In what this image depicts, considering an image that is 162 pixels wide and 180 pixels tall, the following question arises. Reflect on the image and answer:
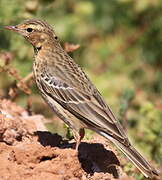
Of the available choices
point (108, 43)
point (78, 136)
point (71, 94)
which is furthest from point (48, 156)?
point (108, 43)

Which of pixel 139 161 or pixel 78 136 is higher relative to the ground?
pixel 78 136

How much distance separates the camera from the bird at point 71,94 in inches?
278

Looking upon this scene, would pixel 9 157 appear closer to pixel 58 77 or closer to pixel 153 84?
pixel 58 77

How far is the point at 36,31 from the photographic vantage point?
839cm

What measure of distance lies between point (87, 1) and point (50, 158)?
8752mm

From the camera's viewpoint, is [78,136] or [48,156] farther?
[78,136]

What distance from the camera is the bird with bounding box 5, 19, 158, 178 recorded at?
7.06 meters

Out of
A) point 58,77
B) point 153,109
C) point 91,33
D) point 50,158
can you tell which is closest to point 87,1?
point 91,33

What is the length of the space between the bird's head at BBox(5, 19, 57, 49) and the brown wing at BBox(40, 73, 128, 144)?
753 mm

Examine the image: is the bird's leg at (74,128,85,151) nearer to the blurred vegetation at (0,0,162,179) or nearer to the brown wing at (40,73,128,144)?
the brown wing at (40,73,128,144)

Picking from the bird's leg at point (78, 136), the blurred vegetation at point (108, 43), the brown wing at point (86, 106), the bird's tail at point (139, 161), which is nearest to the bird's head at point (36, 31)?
the brown wing at point (86, 106)

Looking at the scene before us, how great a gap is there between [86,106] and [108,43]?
24.8 feet

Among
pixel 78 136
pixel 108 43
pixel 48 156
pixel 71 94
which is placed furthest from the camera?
pixel 108 43

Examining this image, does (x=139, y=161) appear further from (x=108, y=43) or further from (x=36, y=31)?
(x=108, y=43)
